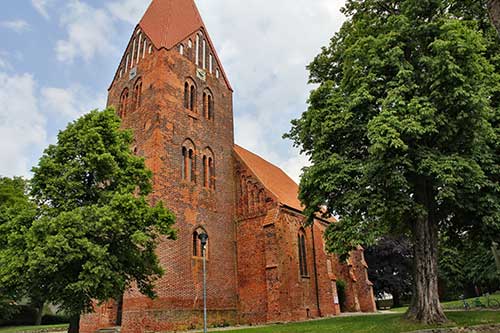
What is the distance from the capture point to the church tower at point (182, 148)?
16734 mm

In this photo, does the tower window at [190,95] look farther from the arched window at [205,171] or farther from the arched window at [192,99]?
the arched window at [205,171]

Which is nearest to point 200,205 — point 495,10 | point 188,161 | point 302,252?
point 188,161

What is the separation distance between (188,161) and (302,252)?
8755 millimetres

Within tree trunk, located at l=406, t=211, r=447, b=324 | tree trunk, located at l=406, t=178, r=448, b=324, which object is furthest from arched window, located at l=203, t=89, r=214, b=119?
tree trunk, located at l=406, t=211, r=447, b=324

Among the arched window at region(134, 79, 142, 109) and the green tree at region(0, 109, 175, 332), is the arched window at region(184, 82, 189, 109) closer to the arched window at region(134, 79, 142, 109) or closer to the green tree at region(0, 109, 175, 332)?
the arched window at region(134, 79, 142, 109)

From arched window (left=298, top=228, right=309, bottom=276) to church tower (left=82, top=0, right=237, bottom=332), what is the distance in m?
4.12

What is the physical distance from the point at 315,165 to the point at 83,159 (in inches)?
301

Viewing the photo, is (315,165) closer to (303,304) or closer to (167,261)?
(167,261)

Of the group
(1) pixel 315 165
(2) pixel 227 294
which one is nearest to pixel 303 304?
(2) pixel 227 294

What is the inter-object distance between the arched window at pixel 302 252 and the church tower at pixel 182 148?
4123 millimetres

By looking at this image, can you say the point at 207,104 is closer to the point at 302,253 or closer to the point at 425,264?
the point at 302,253

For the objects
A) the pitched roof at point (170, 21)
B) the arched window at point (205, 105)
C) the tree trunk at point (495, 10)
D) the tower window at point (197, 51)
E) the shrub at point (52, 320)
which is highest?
the pitched roof at point (170, 21)

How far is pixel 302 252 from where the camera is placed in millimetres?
22516

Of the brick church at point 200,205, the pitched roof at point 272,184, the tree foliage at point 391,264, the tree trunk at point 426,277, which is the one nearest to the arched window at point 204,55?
the brick church at point 200,205
